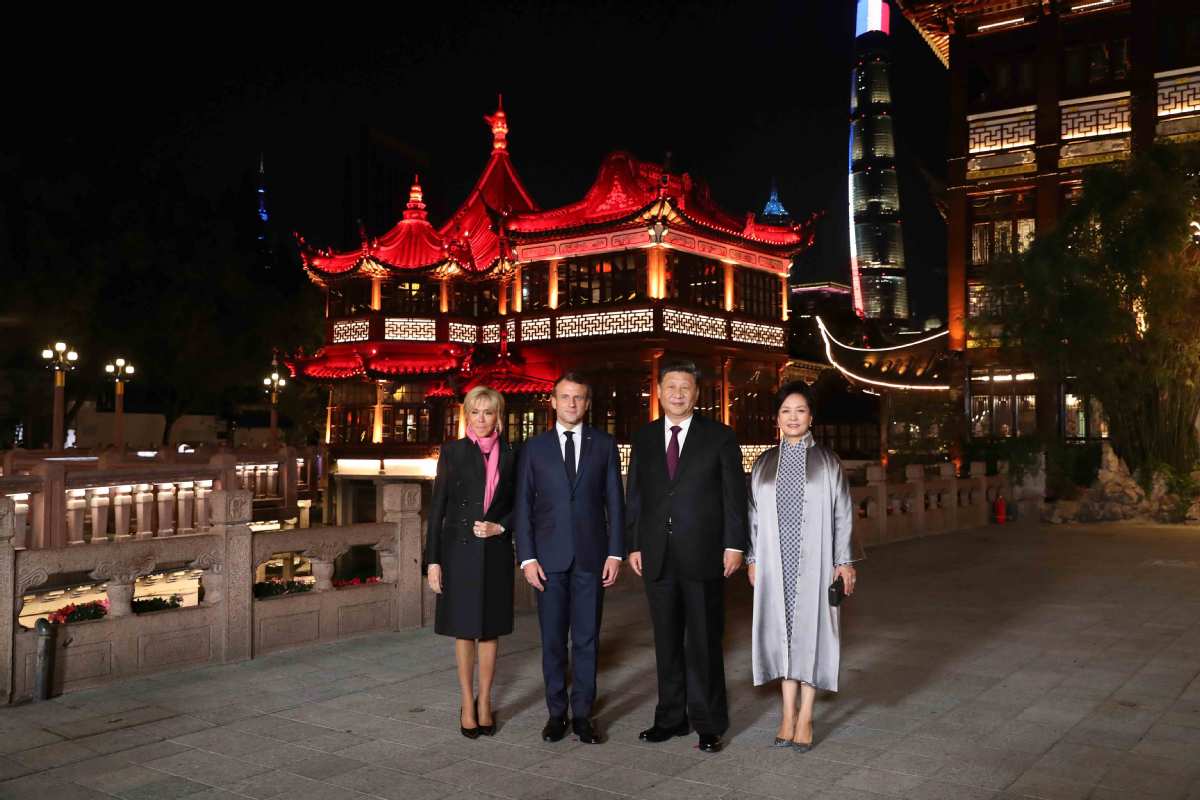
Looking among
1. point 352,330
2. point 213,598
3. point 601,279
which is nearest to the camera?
point 213,598

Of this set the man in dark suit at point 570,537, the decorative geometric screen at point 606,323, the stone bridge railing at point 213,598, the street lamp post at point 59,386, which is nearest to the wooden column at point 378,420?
the decorative geometric screen at point 606,323

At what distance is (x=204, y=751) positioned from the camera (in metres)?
5.20

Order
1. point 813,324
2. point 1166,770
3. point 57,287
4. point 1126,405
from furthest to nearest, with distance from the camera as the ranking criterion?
1. point 813,324
2. point 57,287
3. point 1126,405
4. point 1166,770

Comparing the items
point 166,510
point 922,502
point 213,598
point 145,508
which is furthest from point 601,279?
point 213,598

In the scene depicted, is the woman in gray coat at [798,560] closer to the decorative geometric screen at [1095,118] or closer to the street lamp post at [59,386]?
the street lamp post at [59,386]

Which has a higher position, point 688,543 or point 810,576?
point 688,543

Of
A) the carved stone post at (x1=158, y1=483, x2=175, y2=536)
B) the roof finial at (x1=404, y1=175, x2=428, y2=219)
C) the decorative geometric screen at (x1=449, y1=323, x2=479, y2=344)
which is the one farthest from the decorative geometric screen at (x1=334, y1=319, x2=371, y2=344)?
the carved stone post at (x1=158, y1=483, x2=175, y2=536)

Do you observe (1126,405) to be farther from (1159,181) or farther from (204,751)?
(204,751)

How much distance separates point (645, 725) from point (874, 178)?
3859 inches

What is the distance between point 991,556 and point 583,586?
32.2 feet

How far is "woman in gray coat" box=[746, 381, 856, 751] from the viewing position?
5121 millimetres

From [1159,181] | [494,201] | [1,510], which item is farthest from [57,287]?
[1159,181]

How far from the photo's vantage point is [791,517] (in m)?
5.19

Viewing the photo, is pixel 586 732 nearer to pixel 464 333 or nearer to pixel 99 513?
pixel 99 513
